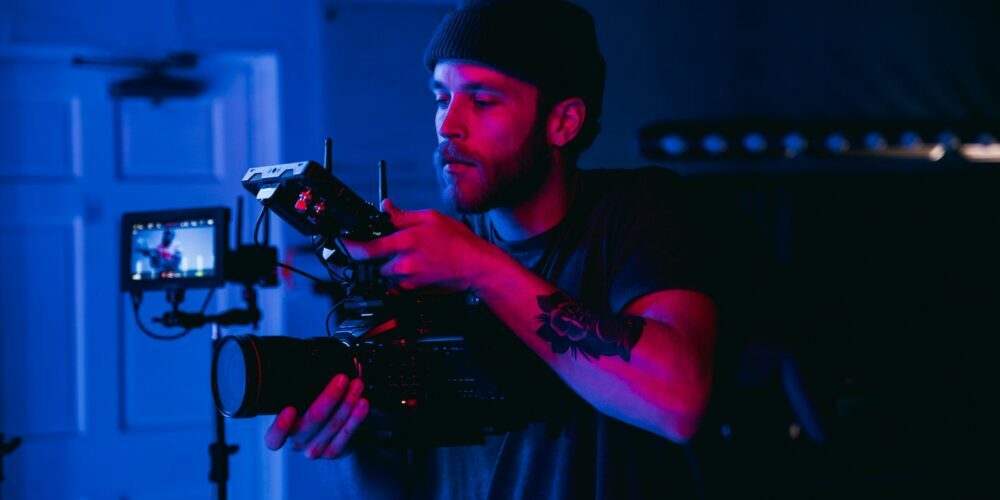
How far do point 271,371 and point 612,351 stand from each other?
41cm

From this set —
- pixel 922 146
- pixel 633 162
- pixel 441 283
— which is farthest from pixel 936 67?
pixel 441 283

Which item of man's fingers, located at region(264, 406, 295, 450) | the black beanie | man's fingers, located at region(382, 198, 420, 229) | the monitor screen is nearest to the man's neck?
the black beanie

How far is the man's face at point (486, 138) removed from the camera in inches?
47.1

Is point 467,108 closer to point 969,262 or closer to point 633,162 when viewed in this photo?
point 633,162

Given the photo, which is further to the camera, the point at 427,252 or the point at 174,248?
the point at 174,248

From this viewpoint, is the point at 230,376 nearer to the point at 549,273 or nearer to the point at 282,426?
the point at 282,426

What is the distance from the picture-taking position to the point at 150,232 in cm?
229

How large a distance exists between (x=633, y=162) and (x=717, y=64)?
0.66 m

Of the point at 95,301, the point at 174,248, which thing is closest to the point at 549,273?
the point at 174,248

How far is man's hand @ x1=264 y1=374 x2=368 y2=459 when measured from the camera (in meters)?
0.98

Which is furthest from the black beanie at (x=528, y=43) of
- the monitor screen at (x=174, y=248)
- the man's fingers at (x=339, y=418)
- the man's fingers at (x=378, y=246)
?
the monitor screen at (x=174, y=248)

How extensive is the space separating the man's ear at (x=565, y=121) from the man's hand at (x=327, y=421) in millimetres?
510

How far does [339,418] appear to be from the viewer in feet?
3.27

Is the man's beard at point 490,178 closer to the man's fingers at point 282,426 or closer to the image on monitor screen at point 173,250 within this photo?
the man's fingers at point 282,426
